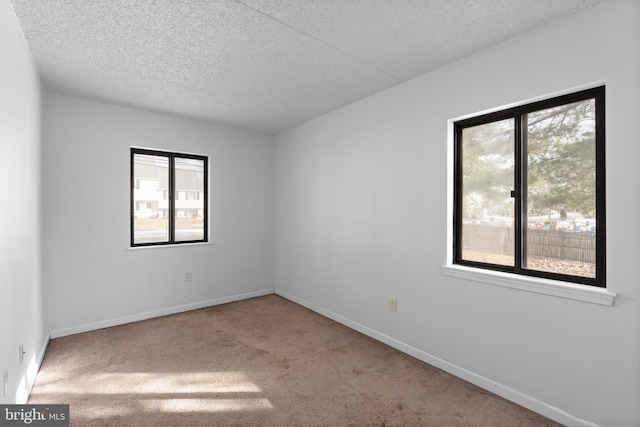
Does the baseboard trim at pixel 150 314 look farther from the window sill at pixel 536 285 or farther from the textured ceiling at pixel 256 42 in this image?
the window sill at pixel 536 285

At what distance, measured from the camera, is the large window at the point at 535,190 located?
1958mm

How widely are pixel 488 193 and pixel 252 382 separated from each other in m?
2.36

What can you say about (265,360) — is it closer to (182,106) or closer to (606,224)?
(606,224)

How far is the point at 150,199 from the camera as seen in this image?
387 centimetres

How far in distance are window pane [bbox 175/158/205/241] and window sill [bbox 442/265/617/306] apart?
125 inches

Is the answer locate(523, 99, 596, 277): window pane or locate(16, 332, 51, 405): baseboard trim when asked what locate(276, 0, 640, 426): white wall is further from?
locate(16, 332, 51, 405): baseboard trim

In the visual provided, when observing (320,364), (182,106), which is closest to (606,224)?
(320,364)

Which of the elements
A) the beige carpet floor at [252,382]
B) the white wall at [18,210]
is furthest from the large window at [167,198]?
the beige carpet floor at [252,382]

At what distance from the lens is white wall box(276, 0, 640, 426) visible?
1743 mm

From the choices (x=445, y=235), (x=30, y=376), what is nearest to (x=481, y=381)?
(x=445, y=235)

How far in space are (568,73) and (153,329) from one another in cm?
425

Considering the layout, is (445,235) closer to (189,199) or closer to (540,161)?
(540,161)

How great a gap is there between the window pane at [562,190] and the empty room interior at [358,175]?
0.01 m

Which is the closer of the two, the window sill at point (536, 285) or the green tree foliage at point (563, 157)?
the window sill at point (536, 285)
